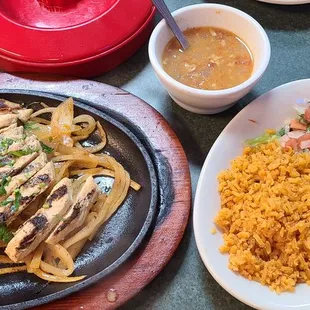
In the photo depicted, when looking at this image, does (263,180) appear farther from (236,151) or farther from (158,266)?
(158,266)

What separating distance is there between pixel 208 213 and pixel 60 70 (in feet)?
2.31

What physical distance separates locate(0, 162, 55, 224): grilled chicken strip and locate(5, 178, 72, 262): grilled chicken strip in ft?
0.11

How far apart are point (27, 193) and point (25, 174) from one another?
2.5 inches

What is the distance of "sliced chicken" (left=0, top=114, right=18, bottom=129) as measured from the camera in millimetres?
1496

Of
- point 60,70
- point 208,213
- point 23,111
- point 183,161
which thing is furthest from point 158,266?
point 60,70

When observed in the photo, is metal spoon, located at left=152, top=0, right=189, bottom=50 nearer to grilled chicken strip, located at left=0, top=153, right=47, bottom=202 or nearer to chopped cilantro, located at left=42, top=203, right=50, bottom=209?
grilled chicken strip, located at left=0, top=153, right=47, bottom=202

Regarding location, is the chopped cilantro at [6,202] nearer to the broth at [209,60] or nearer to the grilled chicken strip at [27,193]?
the grilled chicken strip at [27,193]

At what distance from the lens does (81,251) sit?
4.62 feet

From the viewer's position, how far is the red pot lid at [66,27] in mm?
1687

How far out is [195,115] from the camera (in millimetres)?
1707

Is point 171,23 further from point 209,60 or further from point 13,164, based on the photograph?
point 13,164

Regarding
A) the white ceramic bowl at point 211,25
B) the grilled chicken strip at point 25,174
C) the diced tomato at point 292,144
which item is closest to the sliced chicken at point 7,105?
the grilled chicken strip at point 25,174

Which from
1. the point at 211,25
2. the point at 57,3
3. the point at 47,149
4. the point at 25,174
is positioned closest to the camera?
the point at 25,174

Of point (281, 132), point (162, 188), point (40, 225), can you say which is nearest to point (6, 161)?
point (40, 225)
